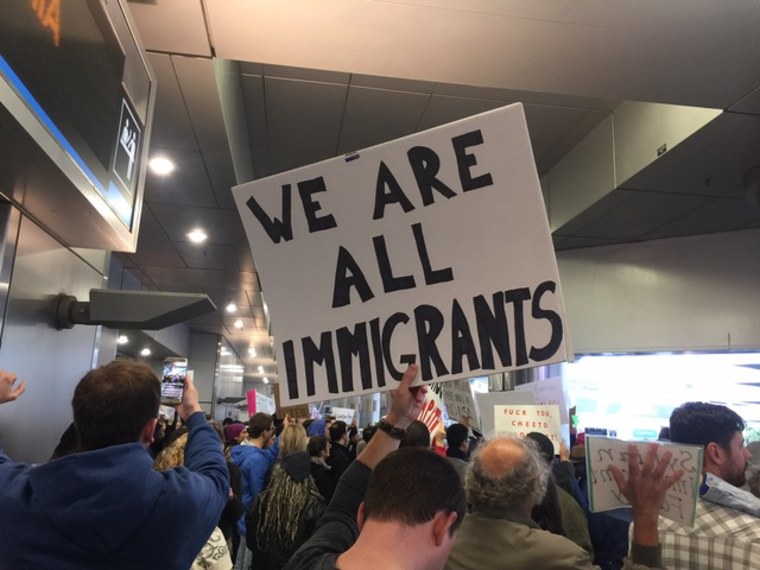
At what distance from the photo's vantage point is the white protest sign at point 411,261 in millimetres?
1715

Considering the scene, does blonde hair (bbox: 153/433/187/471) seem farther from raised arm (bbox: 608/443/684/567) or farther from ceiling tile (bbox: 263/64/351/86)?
ceiling tile (bbox: 263/64/351/86)

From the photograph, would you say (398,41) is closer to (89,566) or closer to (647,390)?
(89,566)

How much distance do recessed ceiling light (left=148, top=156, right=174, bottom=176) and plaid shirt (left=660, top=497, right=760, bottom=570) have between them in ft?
16.4

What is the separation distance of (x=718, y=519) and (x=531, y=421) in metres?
3.21

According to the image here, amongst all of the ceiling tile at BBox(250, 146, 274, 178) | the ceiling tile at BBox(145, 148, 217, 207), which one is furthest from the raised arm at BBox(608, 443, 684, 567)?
the ceiling tile at BBox(250, 146, 274, 178)

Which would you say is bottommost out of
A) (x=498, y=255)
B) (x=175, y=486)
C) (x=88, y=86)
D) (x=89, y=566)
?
(x=89, y=566)

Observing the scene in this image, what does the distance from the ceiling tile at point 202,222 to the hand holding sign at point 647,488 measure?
5974 mm

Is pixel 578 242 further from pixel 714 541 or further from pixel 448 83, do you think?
pixel 714 541

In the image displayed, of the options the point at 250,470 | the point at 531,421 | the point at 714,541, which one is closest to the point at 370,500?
the point at 714,541

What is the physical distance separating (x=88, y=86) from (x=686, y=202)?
611cm

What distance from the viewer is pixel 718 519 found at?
1940mm

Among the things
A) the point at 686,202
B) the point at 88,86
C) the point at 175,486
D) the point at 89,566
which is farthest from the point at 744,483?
the point at 686,202

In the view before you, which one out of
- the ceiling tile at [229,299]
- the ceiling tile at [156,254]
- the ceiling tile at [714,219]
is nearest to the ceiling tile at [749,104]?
the ceiling tile at [714,219]

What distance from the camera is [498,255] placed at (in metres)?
1.76
